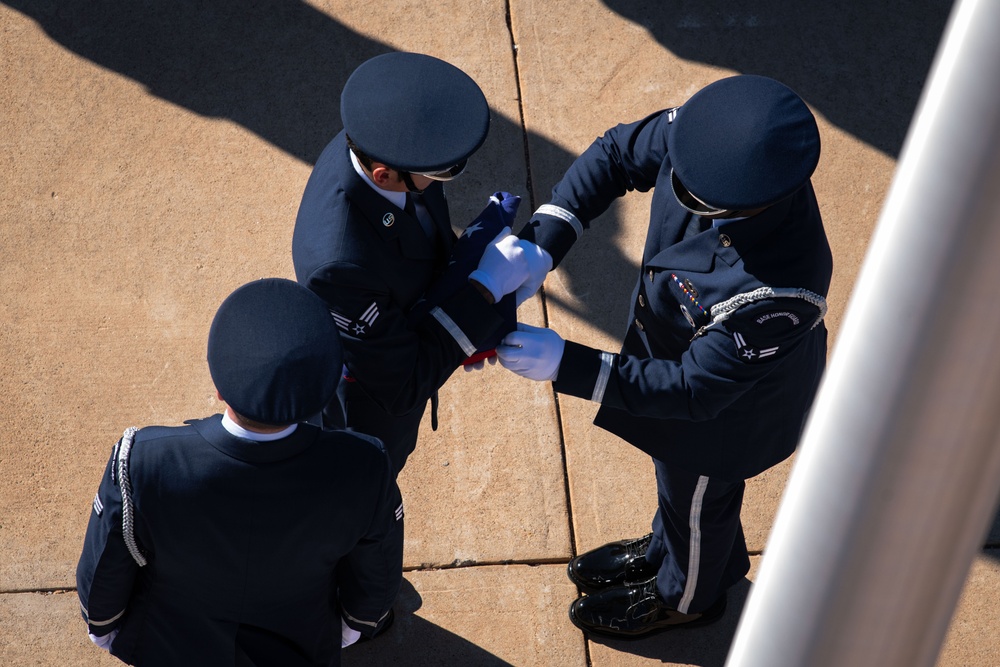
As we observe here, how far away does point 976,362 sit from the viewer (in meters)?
0.59

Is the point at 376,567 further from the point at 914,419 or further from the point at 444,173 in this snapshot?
the point at 914,419

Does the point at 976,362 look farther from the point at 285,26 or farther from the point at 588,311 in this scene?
the point at 285,26

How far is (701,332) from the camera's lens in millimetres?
2424

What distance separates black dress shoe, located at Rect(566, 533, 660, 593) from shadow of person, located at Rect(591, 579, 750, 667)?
184 mm

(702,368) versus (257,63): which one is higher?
(702,368)

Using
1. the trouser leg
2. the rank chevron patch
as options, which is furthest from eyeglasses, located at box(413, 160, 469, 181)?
the trouser leg

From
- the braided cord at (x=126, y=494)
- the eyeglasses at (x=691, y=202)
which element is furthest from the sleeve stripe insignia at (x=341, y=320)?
the eyeglasses at (x=691, y=202)

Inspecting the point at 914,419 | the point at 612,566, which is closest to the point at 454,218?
the point at 612,566

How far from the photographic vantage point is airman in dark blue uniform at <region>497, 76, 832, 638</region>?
225cm

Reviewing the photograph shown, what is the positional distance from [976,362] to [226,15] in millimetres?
4533

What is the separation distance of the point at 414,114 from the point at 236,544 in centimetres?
106

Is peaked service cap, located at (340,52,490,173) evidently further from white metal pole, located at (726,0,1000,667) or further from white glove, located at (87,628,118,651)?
white metal pole, located at (726,0,1000,667)

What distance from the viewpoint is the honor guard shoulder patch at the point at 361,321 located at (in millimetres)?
2389

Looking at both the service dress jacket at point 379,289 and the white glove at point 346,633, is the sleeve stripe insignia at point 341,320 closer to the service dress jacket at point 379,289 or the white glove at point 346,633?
the service dress jacket at point 379,289
